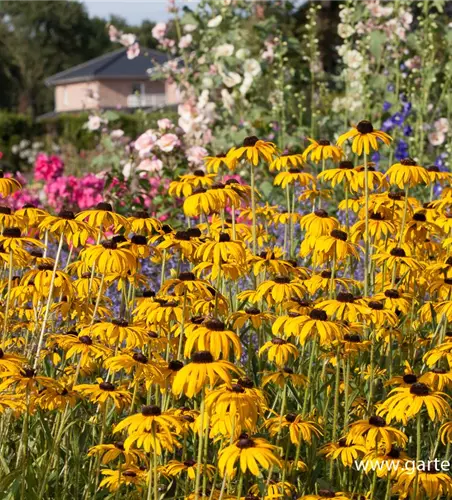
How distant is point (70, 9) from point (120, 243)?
226 ft

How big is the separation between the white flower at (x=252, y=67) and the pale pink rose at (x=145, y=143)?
2.05 meters

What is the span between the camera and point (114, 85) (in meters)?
51.4

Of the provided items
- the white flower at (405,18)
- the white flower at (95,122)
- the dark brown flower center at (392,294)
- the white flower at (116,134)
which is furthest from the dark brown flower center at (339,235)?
the white flower at (405,18)

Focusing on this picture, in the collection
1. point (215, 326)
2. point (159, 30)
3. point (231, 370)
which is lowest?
point (231, 370)

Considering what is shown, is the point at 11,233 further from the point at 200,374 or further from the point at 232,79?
the point at 232,79

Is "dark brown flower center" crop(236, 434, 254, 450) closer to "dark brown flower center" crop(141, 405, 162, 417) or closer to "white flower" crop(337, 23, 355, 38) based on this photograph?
"dark brown flower center" crop(141, 405, 162, 417)

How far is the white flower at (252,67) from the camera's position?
8.77m

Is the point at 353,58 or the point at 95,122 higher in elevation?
the point at 353,58

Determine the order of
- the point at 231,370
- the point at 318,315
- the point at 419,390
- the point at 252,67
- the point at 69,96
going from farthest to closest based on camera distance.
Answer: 1. the point at 69,96
2. the point at 252,67
3. the point at 318,315
4. the point at 419,390
5. the point at 231,370

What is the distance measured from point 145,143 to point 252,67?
87.6 inches

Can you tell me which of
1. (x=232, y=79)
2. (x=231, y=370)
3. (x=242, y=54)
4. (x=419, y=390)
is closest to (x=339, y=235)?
(x=419, y=390)

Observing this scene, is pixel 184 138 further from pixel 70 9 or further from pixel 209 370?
pixel 70 9

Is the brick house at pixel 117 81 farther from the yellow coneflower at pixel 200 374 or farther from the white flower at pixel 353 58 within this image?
the yellow coneflower at pixel 200 374

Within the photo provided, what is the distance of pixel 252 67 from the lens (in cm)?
880
